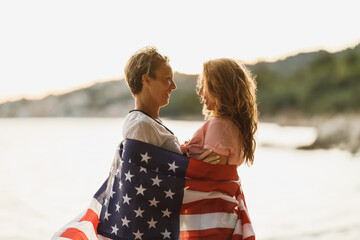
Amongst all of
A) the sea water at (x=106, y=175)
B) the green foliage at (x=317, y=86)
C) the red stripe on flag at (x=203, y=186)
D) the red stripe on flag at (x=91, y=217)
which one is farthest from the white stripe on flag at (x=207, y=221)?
the green foliage at (x=317, y=86)

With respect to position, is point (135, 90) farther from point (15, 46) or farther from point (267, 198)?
point (267, 198)

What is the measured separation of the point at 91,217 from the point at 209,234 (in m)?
0.54

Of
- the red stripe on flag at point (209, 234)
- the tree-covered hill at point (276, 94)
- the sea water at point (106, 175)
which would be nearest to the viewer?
the red stripe on flag at point (209, 234)

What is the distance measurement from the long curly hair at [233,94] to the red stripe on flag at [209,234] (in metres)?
0.34

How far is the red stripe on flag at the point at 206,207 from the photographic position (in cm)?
175

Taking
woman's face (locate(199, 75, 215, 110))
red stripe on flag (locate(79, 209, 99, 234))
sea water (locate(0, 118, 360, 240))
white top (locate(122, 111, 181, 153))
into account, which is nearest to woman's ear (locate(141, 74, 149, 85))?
white top (locate(122, 111, 181, 153))

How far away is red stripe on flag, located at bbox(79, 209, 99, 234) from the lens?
1845 mm

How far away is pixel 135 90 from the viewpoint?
1.84 meters

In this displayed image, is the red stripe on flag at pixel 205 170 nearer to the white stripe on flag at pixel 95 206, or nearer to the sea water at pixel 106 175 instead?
the white stripe on flag at pixel 95 206

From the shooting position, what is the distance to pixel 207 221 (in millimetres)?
1738

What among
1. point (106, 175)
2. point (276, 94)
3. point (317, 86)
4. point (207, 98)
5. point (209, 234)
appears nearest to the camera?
point (209, 234)

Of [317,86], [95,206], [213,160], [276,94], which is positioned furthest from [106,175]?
[213,160]

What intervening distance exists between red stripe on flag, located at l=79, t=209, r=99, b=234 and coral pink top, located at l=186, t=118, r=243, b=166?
0.52m

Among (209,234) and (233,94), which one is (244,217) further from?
(233,94)
